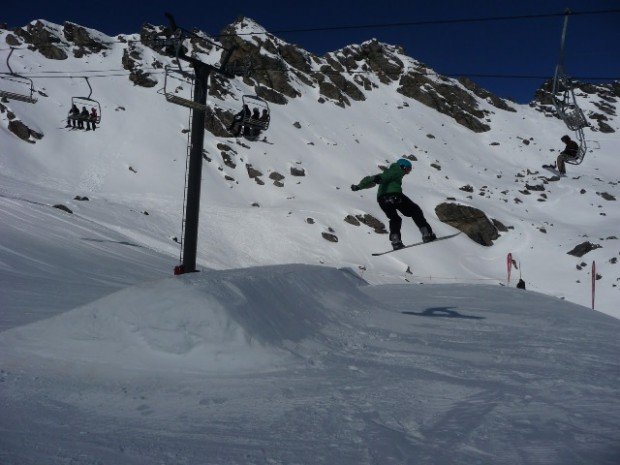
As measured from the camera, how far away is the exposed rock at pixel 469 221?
4306 cm

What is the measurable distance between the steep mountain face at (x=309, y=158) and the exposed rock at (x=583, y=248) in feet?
1.03

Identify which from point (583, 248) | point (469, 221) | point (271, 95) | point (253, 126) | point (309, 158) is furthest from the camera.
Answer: point (271, 95)

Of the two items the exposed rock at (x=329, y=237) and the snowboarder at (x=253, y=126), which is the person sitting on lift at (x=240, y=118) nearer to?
the snowboarder at (x=253, y=126)

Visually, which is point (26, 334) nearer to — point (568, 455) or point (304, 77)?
point (568, 455)

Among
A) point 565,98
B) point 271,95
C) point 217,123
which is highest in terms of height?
point 271,95

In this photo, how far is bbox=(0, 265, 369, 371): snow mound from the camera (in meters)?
4.60

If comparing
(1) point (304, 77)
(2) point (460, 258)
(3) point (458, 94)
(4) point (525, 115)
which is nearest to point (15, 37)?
(1) point (304, 77)

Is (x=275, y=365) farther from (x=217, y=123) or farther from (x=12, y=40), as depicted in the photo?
(x=12, y=40)

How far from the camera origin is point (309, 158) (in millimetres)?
50438

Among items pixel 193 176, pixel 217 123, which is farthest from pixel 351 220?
pixel 193 176

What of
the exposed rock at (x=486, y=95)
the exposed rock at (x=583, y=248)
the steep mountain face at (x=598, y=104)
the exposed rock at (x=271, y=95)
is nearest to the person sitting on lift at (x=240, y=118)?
the exposed rock at (x=583, y=248)

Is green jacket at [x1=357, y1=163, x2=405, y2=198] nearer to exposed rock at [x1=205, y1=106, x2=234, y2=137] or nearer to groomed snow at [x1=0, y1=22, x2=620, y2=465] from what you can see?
groomed snow at [x1=0, y1=22, x2=620, y2=465]

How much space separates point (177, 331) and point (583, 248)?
4134cm

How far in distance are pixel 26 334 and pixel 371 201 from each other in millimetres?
39474
